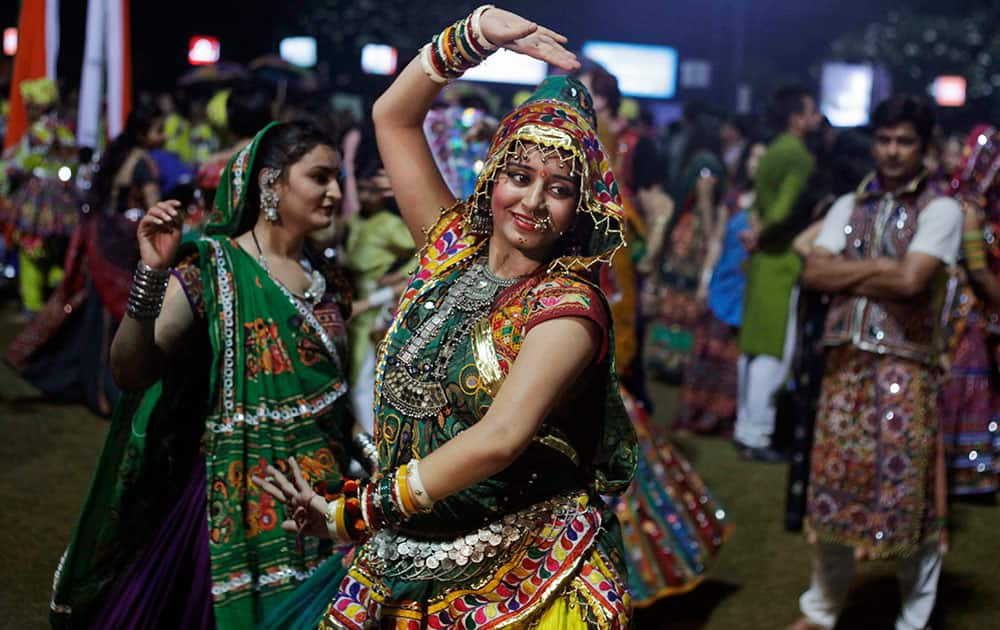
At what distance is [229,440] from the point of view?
3182 millimetres

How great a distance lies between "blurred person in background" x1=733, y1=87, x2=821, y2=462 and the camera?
269 inches

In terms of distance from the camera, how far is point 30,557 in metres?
4.75

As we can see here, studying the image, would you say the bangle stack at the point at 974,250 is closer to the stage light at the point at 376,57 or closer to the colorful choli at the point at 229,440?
the colorful choli at the point at 229,440

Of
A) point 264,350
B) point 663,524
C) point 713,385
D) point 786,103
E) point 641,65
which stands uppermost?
point 641,65

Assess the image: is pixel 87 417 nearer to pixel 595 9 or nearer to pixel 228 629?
pixel 228 629

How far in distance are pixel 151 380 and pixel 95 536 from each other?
529 mm

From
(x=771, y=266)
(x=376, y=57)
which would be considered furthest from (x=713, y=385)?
(x=376, y=57)

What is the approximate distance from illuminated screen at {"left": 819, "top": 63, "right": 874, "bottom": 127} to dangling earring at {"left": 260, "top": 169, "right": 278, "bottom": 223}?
14.8 m

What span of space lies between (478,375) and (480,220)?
0.37 m

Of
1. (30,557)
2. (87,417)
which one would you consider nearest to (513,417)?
(30,557)

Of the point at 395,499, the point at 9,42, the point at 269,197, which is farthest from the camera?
the point at 9,42

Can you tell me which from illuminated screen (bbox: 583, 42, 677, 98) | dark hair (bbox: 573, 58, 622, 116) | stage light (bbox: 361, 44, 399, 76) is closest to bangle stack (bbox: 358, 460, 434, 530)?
dark hair (bbox: 573, 58, 622, 116)

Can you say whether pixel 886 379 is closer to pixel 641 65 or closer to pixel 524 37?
pixel 524 37

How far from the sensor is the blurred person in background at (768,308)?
6840mm
